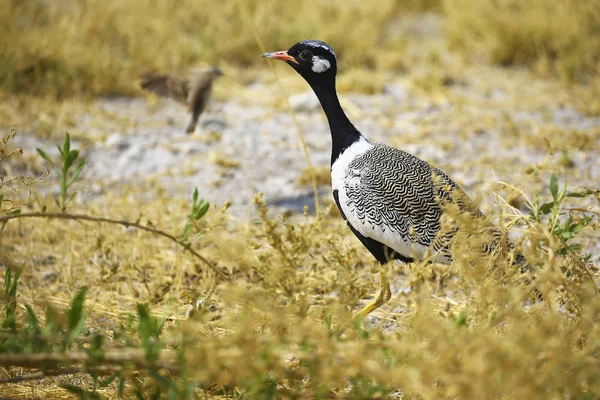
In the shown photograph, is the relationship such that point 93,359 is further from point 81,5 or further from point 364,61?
point 81,5

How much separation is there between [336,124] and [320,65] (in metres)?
0.27

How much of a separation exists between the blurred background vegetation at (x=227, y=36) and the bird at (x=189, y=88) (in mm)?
1005

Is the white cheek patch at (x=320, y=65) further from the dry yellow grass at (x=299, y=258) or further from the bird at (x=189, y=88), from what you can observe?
the bird at (x=189, y=88)

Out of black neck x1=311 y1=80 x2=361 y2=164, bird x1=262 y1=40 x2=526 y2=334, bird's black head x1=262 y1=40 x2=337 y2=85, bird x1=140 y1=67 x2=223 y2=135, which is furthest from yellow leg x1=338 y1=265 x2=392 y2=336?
bird x1=140 y1=67 x2=223 y2=135

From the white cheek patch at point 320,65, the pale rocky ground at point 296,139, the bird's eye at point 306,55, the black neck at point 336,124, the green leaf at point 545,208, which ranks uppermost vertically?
the bird's eye at point 306,55

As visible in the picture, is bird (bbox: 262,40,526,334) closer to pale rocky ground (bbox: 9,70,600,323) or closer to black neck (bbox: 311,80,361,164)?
black neck (bbox: 311,80,361,164)

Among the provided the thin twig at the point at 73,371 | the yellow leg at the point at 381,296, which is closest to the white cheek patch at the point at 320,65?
the yellow leg at the point at 381,296

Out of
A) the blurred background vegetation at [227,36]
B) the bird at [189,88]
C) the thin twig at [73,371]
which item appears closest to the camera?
the thin twig at [73,371]

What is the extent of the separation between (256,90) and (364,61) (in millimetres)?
1096

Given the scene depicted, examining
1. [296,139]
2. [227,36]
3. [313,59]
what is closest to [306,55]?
[313,59]

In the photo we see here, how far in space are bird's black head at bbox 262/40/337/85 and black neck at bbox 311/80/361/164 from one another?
0.05 m

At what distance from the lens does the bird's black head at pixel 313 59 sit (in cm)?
285

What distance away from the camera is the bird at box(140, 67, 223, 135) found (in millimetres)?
4199

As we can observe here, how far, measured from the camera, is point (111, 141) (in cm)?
456
